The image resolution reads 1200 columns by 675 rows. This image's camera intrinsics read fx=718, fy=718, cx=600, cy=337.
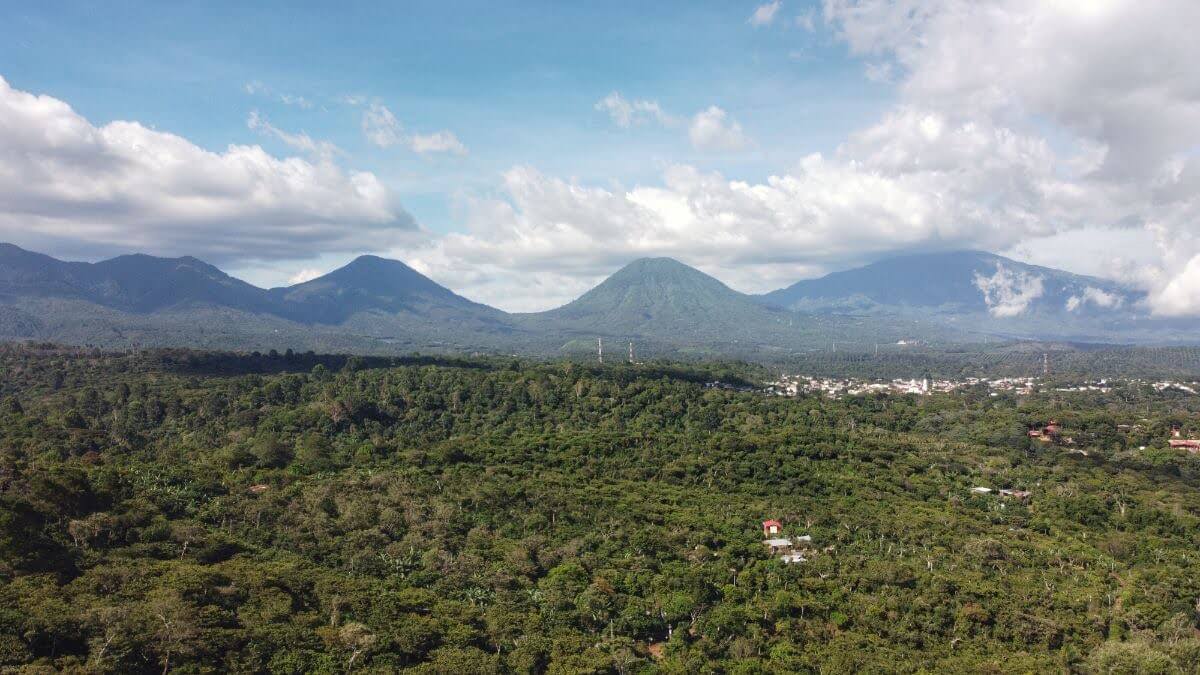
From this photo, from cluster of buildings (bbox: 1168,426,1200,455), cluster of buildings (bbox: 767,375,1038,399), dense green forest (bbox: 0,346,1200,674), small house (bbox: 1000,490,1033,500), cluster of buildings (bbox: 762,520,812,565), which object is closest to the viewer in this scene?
dense green forest (bbox: 0,346,1200,674)

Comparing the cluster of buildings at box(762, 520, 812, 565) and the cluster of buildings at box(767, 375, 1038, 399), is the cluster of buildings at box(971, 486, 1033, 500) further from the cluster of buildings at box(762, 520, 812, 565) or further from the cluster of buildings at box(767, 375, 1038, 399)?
the cluster of buildings at box(767, 375, 1038, 399)

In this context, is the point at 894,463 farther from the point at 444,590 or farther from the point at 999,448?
the point at 444,590

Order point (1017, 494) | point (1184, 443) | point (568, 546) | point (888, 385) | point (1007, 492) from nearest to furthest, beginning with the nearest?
point (568, 546)
point (1017, 494)
point (1007, 492)
point (1184, 443)
point (888, 385)

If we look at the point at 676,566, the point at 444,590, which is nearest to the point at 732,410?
the point at 676,566

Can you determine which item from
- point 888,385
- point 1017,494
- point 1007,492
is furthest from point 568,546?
point 888,385

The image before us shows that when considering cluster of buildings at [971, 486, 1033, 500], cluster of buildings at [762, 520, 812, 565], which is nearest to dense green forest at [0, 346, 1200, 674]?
cluster of buildings at [762, 520, 812, 565]

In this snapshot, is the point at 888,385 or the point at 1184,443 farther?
the point at 888,385

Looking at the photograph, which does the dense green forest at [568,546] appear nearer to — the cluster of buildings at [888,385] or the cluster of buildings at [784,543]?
the cluster of buildings at [784,543]

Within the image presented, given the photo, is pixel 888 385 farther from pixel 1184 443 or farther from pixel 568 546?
pixel 568 546
